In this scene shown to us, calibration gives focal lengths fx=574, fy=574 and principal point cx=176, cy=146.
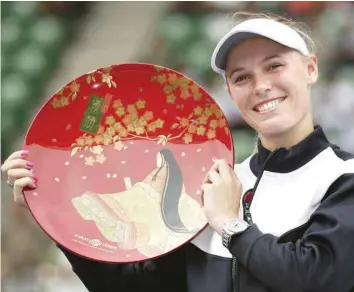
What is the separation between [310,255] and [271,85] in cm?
30

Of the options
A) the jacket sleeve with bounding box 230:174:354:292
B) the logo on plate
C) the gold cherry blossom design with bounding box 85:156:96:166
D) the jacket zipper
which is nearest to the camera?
the jacket sleeve with bounding box 230:174:354:292

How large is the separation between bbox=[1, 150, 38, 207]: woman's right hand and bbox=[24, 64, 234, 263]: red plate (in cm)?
2

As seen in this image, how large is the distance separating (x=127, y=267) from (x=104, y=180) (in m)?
0.18

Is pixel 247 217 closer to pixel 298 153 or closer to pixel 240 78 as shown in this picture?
pixel 298 153

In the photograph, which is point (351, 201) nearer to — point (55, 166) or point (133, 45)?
point (55, 166)

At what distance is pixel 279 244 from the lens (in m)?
0.90

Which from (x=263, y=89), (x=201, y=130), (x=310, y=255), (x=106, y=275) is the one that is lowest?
(x=106, y=275)

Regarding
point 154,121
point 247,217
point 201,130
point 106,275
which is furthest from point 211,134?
point 106,275

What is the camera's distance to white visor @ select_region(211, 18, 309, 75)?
998 mm

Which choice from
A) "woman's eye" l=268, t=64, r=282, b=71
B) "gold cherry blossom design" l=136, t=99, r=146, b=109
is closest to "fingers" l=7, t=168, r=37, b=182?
"gold cherry blossom design" l=136, t=99, r=146, b=109

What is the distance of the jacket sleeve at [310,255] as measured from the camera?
87cm

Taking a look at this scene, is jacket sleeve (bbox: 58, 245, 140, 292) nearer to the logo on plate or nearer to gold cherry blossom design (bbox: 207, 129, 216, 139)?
the logo on plate

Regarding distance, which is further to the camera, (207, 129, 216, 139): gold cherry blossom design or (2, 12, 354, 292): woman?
(207, 129, 216, 139): gold cherry blossom design

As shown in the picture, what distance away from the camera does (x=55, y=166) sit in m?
1.17
